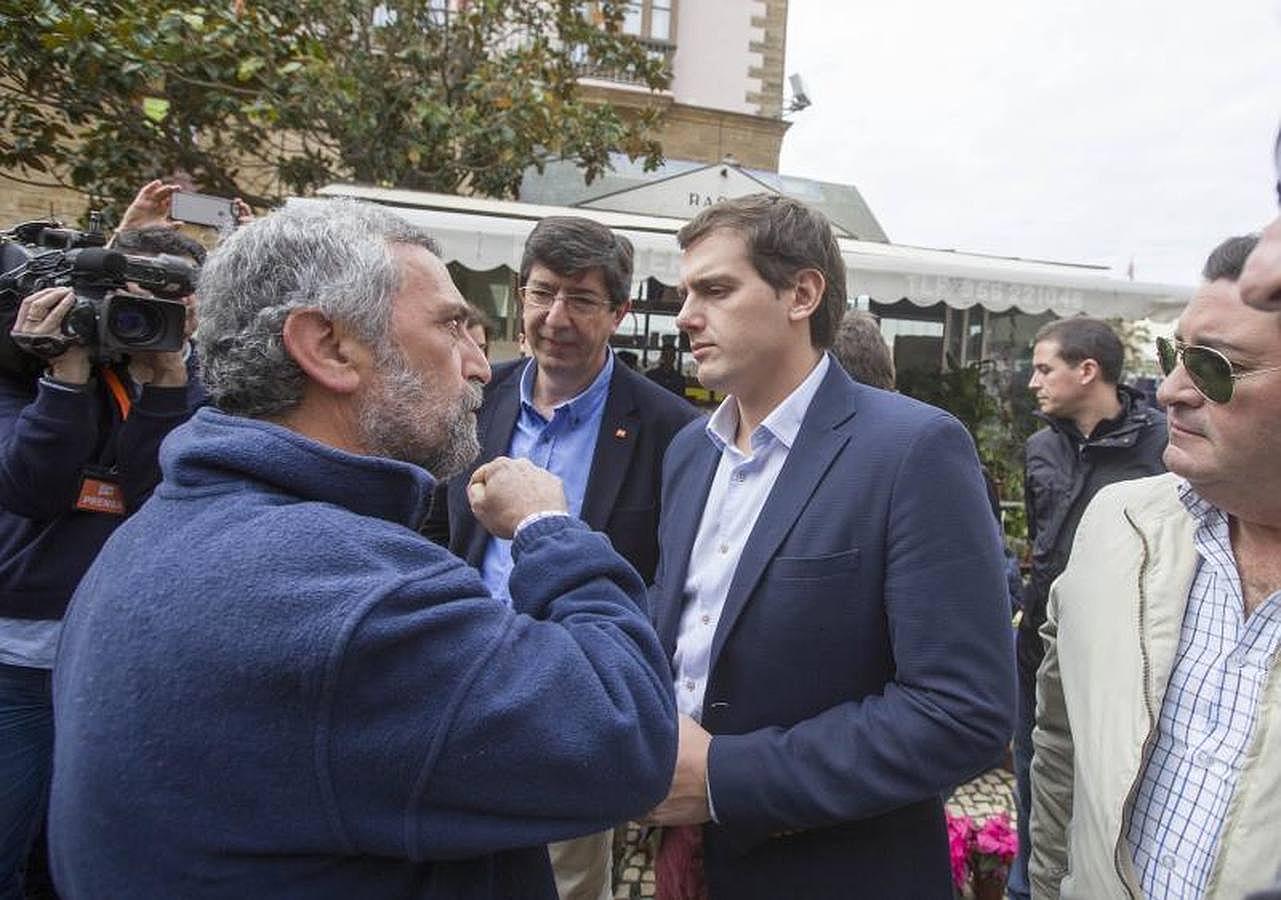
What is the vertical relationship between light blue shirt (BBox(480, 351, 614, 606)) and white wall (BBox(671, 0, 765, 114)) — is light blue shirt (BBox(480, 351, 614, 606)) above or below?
below

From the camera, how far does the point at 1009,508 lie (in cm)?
684

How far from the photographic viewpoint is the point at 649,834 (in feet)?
11.1

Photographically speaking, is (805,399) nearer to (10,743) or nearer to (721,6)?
(10,743)

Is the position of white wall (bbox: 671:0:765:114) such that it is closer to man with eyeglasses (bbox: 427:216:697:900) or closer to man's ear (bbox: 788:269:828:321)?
man with eyeglasses (bbox: 427:216:697:900)

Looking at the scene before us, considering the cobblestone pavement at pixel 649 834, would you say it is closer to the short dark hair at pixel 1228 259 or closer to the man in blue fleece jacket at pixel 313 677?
the man in blue fleece jacket at pixel 313 677

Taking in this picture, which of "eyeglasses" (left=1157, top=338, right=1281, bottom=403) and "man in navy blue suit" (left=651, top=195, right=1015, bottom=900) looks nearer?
"eyeglasses" (left=1157, top=338, right=1281, bottom=403)

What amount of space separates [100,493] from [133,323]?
495 millimetres

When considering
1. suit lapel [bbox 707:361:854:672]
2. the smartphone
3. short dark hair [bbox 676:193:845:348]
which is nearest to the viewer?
suit lapel [bbox 707:361:854:672]

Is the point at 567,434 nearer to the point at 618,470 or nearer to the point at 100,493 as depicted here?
the point at 618,470

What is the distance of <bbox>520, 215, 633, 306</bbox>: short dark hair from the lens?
272 cm

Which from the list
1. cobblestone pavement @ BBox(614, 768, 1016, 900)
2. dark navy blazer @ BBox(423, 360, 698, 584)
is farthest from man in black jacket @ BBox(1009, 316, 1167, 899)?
dark navy blazer @ BBox(423, 360, 698, 584)

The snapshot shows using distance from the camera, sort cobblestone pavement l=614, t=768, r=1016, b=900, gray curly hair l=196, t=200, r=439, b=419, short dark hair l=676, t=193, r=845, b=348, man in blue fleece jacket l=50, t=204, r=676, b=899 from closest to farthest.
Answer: man in blue fleece jacket l=50, t=204, r=676, b=899, gray curly hair l=196, t=200, r=439, b=419, short dark hair l=676, t=193, r=845, b=348, cobblestone pavement l=614, t=768, r=1016, b=900

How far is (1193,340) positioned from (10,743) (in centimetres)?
295

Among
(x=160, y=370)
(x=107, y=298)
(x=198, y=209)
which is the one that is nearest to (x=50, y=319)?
(x=107, y=298)
